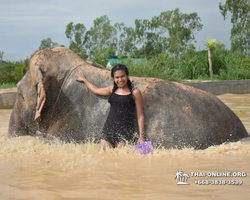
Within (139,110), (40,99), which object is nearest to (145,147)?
(139,110)

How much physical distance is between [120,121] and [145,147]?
0.43 meters

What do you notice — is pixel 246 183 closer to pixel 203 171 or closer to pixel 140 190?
pixel 203 171

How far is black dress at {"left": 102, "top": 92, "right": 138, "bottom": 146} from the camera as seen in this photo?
14.9ft

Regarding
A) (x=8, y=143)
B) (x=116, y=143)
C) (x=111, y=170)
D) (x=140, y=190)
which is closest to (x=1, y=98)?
(x=8, y=143)

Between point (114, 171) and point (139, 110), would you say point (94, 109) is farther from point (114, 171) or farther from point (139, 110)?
point (114, 171)

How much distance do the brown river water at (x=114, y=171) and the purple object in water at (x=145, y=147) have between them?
6 cm

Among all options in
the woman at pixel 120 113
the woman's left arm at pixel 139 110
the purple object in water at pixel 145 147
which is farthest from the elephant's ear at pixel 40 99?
the purple object in water at pixel 145 147

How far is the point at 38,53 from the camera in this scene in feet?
16.3

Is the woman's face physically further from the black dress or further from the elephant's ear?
→ the elephant's ear

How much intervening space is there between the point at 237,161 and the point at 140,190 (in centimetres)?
137

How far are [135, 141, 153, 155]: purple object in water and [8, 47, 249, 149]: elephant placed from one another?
0.59 ft

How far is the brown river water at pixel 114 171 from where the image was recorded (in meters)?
3.01

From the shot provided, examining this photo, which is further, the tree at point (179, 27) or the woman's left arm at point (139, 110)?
the tree at point (179, 27)

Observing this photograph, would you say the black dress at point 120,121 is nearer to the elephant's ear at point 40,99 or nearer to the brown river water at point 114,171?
the brown river water at point 114,171
